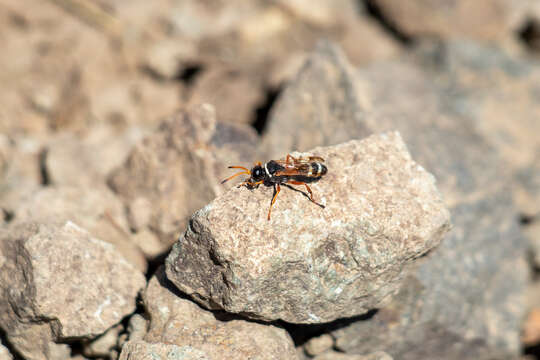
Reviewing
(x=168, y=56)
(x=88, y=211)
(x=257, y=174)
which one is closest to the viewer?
(x=257, y=174)

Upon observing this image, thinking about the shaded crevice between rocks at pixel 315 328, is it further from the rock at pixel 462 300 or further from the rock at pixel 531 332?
the rock at pixel 531 332

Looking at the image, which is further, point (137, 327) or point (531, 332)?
point (531, 332)

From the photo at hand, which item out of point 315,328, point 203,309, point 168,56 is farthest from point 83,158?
point 315,328

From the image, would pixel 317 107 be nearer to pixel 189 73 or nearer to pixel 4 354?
pixel 189 73

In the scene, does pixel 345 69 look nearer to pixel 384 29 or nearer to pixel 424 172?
pixel 424 172

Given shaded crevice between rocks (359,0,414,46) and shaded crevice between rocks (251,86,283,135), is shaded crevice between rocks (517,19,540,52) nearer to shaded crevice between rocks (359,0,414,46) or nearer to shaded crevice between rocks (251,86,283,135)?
shaded crevice between rocks (359,0,414,46)

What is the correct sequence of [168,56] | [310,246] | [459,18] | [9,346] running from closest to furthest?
1. [310,246]
2. [9,346]
3. [168,56]
4. [459,18]

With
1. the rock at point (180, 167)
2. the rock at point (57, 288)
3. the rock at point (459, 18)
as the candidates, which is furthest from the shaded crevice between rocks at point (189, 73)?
the rock at point (57, 288)
